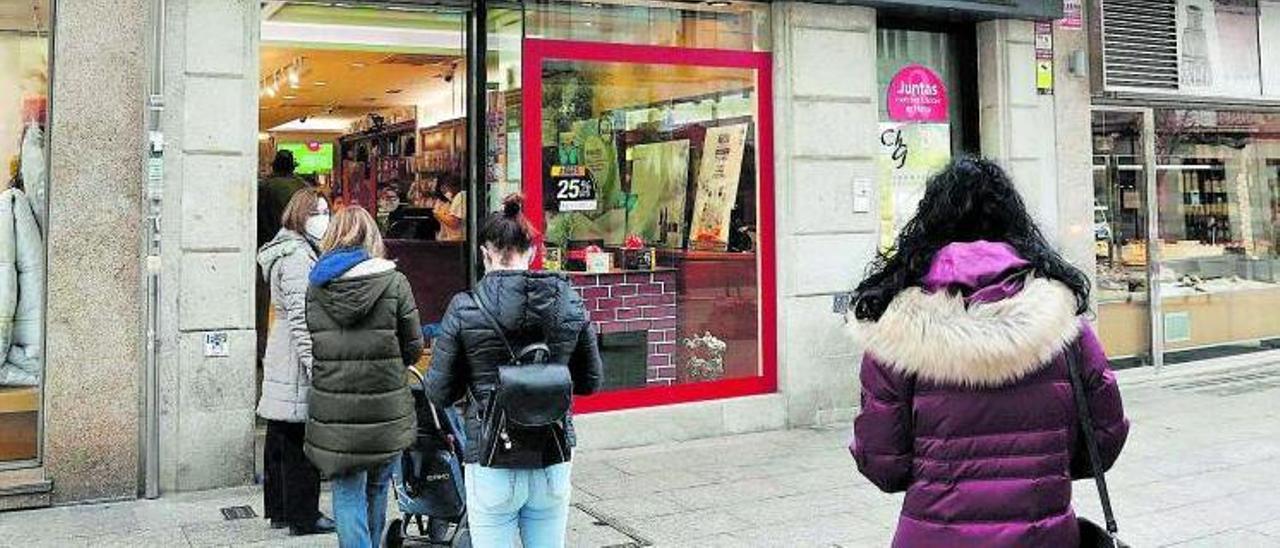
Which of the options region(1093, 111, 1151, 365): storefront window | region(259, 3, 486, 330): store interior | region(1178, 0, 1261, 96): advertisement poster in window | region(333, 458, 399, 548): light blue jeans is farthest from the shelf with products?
region(1178, 0, 1261, 96): advertisement poster in window

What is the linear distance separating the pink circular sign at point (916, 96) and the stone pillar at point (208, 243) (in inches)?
210

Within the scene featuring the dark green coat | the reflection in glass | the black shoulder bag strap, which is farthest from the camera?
the reflection in glass

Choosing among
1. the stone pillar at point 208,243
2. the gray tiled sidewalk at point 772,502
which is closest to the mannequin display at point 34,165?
the stone pillar at point 208,243

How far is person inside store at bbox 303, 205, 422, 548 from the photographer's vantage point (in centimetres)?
494

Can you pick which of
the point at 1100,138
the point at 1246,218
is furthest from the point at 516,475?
the point at 1246,218

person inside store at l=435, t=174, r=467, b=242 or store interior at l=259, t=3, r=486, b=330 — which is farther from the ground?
store interior at l=259, t=3, r=486, b=330

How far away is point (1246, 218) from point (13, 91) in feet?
40.6

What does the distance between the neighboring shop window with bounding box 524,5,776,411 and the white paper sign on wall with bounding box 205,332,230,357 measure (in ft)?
7.82

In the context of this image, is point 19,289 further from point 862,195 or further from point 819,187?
point 862,195

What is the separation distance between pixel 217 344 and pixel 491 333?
3613 millimetres

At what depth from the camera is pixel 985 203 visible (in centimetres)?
293

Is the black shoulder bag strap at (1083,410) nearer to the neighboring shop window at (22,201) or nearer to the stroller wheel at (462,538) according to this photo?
the stroller wheel at (462,538)

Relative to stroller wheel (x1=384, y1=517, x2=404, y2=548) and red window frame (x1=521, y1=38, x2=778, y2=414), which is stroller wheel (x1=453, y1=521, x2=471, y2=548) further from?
red window frame (x1=521, y1=38, x2=778, y2=414)

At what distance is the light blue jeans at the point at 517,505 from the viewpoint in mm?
4062
